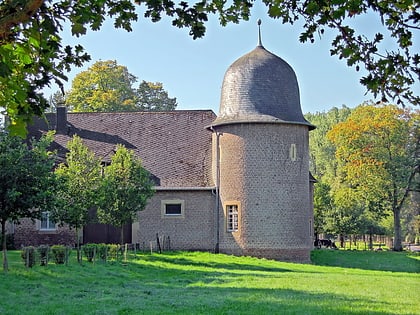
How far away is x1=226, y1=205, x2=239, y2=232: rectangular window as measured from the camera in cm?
3269

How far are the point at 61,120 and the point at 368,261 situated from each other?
17.5 metres

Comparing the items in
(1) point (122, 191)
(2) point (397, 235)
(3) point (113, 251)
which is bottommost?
(3) point (113, 251)

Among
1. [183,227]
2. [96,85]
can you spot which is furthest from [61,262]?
[96,85]

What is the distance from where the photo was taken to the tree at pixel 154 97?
58.3 metres

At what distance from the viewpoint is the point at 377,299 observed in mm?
15812

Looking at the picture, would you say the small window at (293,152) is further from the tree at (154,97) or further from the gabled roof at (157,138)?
the tree at (154,97)

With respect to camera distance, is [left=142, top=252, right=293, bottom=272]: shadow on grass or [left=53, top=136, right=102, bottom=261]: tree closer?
[left=53, top=136, right=102, bottom=261]: tree

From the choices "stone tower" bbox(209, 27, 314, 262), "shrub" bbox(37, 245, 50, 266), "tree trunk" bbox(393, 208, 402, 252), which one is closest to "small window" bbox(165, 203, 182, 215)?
"stone tower" bbox(209, 27, 314, 262)

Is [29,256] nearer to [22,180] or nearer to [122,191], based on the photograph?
[22,180]

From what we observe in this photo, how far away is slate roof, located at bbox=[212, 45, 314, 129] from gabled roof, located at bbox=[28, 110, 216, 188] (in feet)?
9.03

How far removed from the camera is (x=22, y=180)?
20.4 metres

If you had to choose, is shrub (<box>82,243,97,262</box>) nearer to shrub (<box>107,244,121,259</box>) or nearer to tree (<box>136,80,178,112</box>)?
shrub (<box>107,244,121,259</box>)

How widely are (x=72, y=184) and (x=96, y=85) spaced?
3056cm

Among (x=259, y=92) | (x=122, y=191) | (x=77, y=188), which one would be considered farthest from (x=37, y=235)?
(x=259, y=92)
